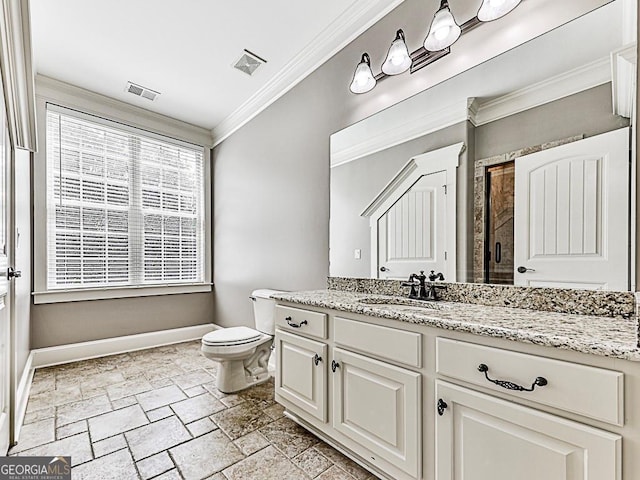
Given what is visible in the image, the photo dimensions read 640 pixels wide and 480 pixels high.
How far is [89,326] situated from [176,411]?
1.76 meters

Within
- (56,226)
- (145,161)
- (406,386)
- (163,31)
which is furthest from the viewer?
(145,161)

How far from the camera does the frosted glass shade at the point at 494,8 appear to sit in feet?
4.67

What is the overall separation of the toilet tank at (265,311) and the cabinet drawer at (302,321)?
28.5 inches

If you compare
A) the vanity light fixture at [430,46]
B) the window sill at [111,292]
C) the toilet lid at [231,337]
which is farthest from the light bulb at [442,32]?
the window sill at [111,292]

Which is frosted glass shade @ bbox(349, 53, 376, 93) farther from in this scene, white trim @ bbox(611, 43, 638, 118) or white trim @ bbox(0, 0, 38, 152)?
white trim @ bbox(0, 0, 38, 152)

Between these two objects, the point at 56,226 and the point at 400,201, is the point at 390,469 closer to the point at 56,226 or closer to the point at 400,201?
the point at 400,201

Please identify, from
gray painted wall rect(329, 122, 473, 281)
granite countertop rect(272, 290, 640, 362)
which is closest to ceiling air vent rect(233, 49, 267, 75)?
gray painted wall rect(329, 122, 473, 281)

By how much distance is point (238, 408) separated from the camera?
2143mm

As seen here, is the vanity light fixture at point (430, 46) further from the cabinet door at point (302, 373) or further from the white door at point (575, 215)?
the cabinet door at point (302, 373)

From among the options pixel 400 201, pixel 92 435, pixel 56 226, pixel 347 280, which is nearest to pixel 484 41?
pixel 400 201

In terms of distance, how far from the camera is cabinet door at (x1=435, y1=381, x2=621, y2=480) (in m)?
0.84

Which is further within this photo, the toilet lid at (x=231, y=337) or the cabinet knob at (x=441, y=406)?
the toilet lid at (x=231, y=337)

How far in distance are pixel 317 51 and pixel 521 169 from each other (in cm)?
176

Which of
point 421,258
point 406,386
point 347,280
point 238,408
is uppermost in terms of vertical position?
point 421,258
